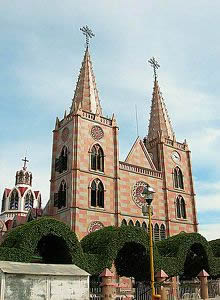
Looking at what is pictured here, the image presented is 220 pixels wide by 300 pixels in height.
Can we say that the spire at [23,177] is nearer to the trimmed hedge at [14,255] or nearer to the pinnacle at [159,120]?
the pinnacle at [159,120]

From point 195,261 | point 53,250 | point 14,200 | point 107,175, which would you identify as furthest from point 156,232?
point 14,200

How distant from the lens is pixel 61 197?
3084 centimetres

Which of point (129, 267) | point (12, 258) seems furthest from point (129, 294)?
point (12, 258)

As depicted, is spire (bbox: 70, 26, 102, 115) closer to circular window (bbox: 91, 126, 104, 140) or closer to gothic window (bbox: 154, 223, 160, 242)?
circular window (bbox: 91, 126, 104, 140)

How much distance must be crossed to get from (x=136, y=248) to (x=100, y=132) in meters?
15.0

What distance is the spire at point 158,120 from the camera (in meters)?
40.5

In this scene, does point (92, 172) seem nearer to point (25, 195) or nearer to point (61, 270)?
point (61, 270)

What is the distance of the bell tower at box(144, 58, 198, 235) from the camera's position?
3538cm

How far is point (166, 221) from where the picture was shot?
34188mm


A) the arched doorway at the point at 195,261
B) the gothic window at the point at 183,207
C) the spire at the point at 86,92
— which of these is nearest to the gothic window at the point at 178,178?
the gothic window at the point at 183,207

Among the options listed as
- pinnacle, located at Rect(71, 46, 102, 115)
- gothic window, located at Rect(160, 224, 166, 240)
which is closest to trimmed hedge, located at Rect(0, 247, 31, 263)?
pinnacle, located at Rect(71, 46, 102, 115)

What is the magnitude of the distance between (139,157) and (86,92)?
9176 millimetres

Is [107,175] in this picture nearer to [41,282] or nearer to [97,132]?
[97,132]

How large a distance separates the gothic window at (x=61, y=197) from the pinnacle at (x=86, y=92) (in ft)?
25.7
